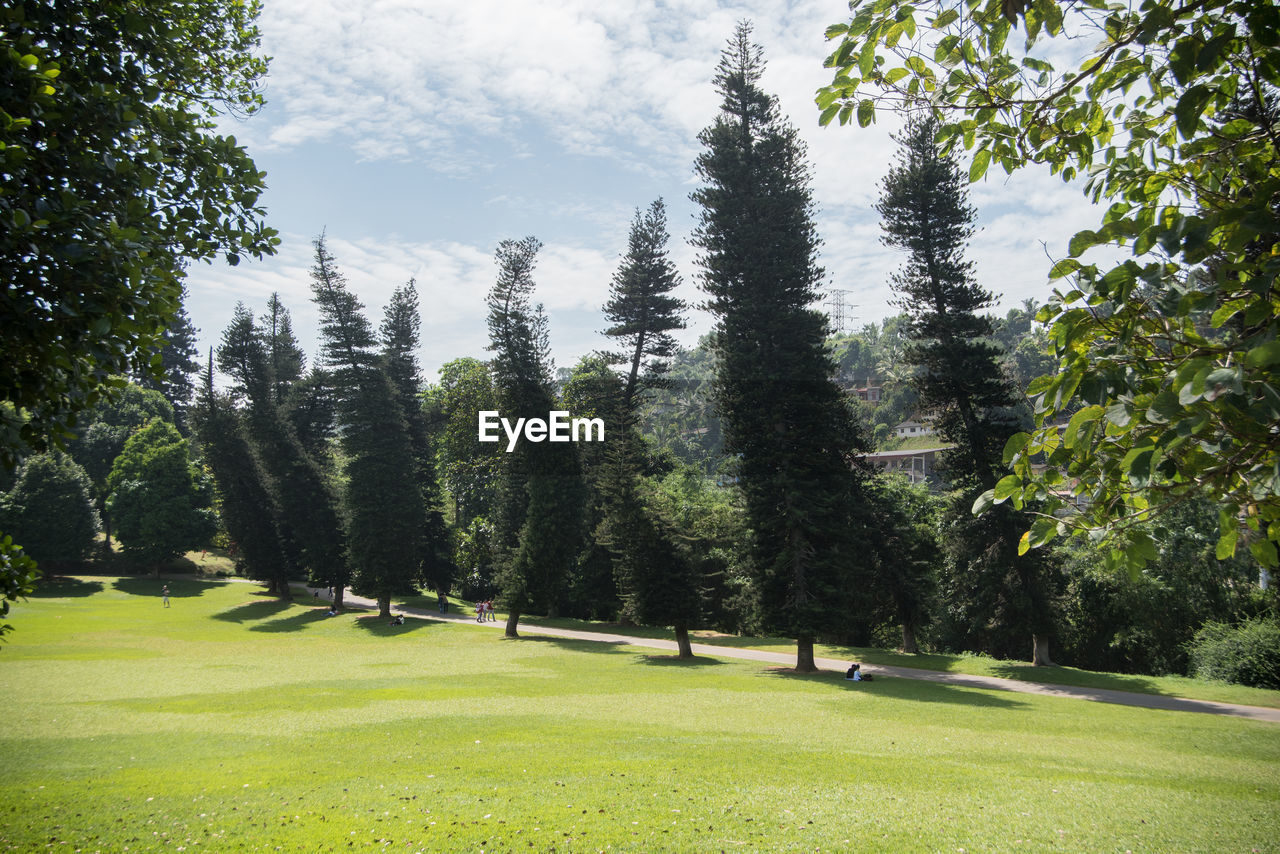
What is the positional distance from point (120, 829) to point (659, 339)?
125ft

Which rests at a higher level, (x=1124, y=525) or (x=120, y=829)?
(x=1124, y=525)

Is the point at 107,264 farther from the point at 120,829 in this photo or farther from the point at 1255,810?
the point at 1255,810

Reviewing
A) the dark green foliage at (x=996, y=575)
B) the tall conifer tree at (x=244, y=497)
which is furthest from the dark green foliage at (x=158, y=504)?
the dark green foliage at (x=996, y=575)

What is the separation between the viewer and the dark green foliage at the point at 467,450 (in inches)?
1966

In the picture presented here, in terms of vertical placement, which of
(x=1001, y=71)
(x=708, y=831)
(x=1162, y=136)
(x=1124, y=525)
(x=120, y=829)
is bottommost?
(x=120, y=829)

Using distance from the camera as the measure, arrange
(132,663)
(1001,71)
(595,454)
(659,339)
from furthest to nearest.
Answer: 1. (659,339)
2. (595,454)
3. (132,663)
4. (1001,71)

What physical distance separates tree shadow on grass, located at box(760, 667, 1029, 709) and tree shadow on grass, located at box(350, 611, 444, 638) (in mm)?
19694

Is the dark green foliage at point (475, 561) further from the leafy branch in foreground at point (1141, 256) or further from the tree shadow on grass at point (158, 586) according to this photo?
the leafy branch in foreground at point (1141, 256)

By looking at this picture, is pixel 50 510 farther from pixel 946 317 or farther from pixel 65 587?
pixel 946 317

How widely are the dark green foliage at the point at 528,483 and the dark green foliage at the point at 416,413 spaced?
10618 millimetres

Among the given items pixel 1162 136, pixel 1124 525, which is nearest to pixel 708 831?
pixel 1124 525

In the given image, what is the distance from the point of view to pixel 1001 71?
3803 millimetres

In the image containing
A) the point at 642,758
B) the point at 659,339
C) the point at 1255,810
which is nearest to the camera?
the point at 1255,810

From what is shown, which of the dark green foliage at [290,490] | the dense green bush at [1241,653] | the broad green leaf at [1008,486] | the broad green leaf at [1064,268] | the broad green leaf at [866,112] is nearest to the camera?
the broad green leaf at [1064,268]
